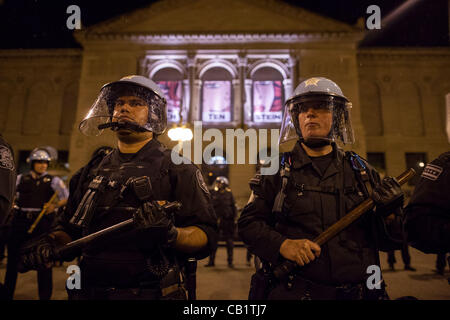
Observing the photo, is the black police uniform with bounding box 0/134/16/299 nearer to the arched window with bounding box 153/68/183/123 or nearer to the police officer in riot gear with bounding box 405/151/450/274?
the police officer in riot gear with bounding box 405/151/450/274

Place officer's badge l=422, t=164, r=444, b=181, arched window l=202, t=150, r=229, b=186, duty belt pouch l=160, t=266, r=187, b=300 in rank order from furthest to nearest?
1. arched window l=202, t=150, r=229, b=186
2. officer's badge l=422, t=164, r=444, b=181
3. duty belt pouch l=160, t=266, r=187, b=300

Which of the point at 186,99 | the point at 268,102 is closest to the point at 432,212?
the point at 268,102

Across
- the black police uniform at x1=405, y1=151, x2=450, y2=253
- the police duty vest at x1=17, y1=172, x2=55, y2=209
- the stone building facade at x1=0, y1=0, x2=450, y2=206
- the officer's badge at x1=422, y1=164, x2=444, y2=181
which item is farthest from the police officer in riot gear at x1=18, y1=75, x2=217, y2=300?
the stone building facade at x1=0, y1=0, x2=450, y2=206

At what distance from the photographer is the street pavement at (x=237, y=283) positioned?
4.95 m

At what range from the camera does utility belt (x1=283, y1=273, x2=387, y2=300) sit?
1.70 m

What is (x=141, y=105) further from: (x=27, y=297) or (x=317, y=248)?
(x=27, y=297)

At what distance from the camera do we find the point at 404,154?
74.7 ft

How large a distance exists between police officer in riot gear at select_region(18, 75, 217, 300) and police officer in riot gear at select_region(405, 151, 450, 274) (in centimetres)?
136

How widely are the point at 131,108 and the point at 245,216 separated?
1.19 meters

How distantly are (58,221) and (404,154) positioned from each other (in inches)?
1018

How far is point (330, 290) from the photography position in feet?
5.59

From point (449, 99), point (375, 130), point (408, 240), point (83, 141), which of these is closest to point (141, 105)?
point (408, 240)

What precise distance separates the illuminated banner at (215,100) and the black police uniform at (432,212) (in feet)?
64.5

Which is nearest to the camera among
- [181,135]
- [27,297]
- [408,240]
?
[408,240]
